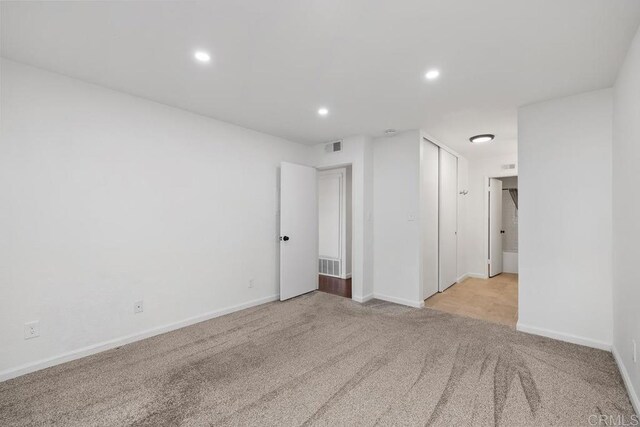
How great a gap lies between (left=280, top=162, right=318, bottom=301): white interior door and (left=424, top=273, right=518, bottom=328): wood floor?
189 cm

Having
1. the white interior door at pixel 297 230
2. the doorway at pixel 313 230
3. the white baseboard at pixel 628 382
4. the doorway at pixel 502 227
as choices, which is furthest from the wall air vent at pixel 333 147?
the white baseboard at pixel 628 382

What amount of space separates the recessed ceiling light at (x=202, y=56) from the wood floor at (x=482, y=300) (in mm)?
3920

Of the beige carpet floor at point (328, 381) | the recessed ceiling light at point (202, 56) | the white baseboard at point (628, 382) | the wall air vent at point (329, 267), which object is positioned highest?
the recessed ceiling light at point (202, 56)

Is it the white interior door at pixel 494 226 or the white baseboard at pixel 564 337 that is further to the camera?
the white interior door at pixel 494 226

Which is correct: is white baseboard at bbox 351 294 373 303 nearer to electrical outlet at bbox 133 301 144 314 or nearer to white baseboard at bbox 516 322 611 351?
white baseboard at bbox 516 322 611 351

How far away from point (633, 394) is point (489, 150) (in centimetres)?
409

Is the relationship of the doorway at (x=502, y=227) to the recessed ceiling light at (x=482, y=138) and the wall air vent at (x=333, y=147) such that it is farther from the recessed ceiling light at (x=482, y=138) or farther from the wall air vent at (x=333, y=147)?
the wall air vent at (x=333, y=147)

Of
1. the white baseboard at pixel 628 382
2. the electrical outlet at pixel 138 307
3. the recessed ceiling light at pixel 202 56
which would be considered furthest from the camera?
the electrical outlet at pixel 138 307

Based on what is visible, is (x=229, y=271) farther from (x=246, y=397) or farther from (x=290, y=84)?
(x=290, y=84)

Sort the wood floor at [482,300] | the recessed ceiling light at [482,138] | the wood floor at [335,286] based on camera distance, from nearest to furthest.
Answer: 1. the wood floor at [482,300]
2. the recessed ceiling light at [482,138]
3. the wood floor at [335,286]

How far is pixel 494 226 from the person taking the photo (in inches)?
230

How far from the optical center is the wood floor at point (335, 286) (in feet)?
15.4

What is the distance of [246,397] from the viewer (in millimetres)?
2006

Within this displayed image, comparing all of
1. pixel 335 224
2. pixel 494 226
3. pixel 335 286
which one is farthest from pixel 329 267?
pixel 494 226
